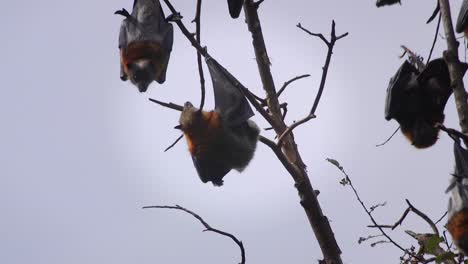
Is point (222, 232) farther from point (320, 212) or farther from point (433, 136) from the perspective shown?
point (433, 136)

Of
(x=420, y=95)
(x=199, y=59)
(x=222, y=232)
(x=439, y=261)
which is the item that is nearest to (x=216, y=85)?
(x=199, y=59)

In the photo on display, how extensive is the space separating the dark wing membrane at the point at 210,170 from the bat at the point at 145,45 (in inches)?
44.1

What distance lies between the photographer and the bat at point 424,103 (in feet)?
21.8

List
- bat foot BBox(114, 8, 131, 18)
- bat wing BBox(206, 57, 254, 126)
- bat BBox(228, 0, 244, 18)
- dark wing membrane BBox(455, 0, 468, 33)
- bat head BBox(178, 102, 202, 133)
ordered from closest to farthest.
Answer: dark wing membrane BBox(455, 0, 468, 33), bat BBox(228, 0, 244, 18), bat head BBox(178, 102, 202, 133), bat wing BBox(206, 57, 254, 126), bat foot BBox(114, 8, 131, 18)

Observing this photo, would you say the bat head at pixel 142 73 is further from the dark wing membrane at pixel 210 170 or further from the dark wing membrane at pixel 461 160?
the dark wing membrane at pixel 461 160

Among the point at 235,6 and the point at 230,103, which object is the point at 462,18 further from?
the point at 230,103

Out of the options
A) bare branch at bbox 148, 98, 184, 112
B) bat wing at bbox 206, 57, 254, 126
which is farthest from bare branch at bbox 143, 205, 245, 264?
bat wing at bbox 206, 57, 254, 126

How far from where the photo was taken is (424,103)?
21.8 feet

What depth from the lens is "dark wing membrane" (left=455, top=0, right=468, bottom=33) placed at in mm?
5582

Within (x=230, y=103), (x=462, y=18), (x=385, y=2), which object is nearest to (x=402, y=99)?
(x=385, y=2)

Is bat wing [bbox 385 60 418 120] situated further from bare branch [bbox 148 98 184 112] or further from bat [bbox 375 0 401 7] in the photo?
bare branch [bbox 148 98 184 112]

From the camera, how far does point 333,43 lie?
5.04 metres

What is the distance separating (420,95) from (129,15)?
3.93 meters

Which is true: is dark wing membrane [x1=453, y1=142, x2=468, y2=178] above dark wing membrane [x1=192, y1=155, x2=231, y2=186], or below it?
below
